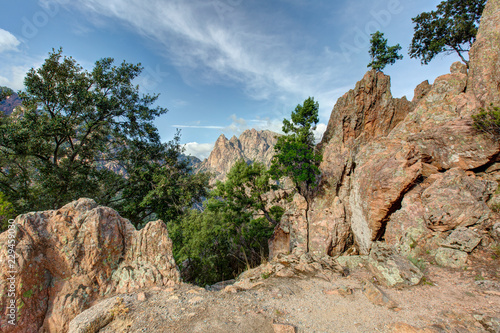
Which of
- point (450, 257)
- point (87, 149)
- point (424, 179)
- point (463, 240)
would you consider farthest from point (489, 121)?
point (87, 149)

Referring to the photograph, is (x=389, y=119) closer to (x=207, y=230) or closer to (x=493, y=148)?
(x=493, y=148)

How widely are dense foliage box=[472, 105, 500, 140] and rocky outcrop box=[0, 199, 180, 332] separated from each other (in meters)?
16.9

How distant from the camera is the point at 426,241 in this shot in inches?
367

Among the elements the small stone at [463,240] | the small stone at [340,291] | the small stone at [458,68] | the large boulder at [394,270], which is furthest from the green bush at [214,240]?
the small stone at [458,68]

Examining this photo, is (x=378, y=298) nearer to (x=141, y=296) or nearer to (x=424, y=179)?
(x=141, y=296)

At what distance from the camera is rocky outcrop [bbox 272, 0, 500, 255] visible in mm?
9334

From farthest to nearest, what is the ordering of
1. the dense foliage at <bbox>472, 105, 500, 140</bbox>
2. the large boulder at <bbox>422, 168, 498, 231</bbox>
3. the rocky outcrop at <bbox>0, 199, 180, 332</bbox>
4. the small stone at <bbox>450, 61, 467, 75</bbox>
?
the small stone at <bbox>450, 61, 467, 75</bbox> < the dense foliage at <bbox>472, 105, 500, 140</bbox> < the large boulder at <bbox>422, 168, 498, 231</bbox> < the rocky outcrop at <bbox>0, 199, 180, 332</bbox>

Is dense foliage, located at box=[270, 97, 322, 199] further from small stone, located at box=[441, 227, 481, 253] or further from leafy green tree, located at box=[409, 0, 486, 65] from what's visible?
leafy green tree, located at box=[409, 0, 486, 65]

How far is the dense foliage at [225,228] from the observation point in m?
15.5

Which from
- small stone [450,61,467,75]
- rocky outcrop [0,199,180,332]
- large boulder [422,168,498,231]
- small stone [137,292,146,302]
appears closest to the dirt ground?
small stone [137,292,146,302]

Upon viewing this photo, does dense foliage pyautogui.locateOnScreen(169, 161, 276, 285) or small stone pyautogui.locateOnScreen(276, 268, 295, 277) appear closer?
small stone pyautogui.locateOnScreen(276, 268, 295, 277)

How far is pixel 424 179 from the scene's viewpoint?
1116cm

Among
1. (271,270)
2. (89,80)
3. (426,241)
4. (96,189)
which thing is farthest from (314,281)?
(89,80)

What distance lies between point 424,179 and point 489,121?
4158 mm
